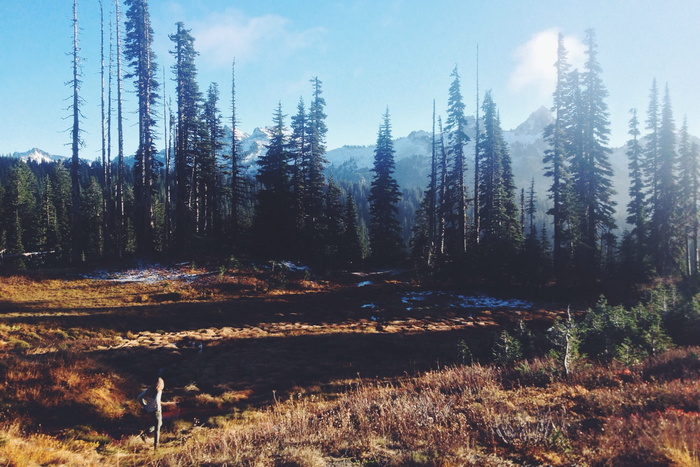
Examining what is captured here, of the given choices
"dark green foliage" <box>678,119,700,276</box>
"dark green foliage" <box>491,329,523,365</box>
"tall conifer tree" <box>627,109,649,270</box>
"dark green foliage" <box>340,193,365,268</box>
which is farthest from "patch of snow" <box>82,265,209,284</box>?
"dark green foliage" <box>678,119,700,276</box>

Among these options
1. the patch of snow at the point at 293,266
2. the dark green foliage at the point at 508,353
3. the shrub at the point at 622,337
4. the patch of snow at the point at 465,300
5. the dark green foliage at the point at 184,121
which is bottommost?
the patch of snow at the point at 465,300

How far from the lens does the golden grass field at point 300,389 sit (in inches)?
205

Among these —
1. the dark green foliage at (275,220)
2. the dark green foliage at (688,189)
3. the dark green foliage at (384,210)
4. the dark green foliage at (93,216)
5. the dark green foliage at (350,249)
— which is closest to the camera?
the dark green foliage at (275,220)

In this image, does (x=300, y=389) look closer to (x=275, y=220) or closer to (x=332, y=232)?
(x=275, y=220)

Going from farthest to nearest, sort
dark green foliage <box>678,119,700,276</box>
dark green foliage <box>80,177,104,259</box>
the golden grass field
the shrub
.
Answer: dark green foliage <box>80,177,104,259</box>, dark green foliage <box>678,119,700,276</box>, the shrub, the golden grass field

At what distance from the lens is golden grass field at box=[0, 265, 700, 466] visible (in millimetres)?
5211

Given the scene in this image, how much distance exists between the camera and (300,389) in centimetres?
1030

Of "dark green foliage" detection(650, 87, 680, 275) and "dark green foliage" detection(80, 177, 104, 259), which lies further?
"dark green foliage" detection(80, 177, 104, 259)

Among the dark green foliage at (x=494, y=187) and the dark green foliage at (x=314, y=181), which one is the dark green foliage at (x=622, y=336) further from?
the dark green foliage at (x=314, y=181)

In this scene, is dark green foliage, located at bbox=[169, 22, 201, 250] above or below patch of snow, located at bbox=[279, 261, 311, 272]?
above

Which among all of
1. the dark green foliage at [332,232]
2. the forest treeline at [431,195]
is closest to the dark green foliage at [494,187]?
the forest treeline at [431,195]

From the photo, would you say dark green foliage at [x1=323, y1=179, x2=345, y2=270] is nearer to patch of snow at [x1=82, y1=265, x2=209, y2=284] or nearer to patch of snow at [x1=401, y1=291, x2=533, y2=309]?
patch of snow at [x1=401, y1=291, x2=533, y2=309]

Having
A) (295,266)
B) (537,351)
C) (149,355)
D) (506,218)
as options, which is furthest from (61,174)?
(537,351)

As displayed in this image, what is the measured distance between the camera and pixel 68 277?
20922 mm
